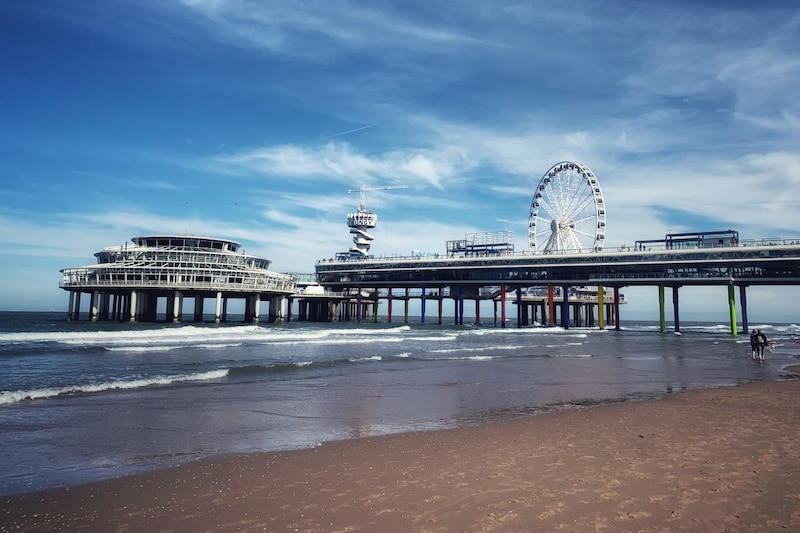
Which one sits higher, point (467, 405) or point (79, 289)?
point (79, 289)

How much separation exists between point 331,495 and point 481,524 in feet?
6.00

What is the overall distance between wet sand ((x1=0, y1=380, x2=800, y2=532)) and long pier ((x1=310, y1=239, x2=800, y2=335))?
195ft

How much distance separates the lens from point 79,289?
220 feet

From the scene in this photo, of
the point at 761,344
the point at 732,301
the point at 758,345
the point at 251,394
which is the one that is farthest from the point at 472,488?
the point at 732,301

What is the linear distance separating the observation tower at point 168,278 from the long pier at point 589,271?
54.3ft

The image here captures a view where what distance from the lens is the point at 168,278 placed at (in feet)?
218

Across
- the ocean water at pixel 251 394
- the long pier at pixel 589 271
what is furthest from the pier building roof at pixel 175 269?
the ocean water at pixel 251 394

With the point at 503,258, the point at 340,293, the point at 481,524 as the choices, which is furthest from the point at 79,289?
the point at 481,524

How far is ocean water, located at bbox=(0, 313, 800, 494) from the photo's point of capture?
829 cm

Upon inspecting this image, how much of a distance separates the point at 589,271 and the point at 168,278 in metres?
55.5

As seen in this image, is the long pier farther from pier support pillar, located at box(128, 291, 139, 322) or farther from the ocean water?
the ocean water

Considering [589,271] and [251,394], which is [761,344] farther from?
[589,271]

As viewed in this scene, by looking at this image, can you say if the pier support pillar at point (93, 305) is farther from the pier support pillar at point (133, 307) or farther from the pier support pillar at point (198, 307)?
the pier support pillar at point (198, 307)

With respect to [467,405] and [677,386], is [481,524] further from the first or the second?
[677,386]
